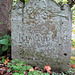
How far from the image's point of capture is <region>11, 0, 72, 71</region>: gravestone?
92.8 inches

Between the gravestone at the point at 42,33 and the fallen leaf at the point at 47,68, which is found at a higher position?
the gravestone at the point at 42,33

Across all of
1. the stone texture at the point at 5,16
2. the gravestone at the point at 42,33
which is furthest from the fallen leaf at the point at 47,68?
the stone texture at the point at 5,16

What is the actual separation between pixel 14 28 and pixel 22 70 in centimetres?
119

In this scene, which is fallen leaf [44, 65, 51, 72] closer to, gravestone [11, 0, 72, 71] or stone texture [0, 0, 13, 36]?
gravestone [11, 0, 72, 71]

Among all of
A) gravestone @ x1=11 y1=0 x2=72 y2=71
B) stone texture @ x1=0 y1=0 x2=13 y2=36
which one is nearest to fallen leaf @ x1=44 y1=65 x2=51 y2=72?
gravestone @ x1=11 y1=0 x2=72 y2=71

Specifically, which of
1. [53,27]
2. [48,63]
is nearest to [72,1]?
[53,27]

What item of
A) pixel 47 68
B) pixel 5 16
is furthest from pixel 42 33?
pixel 5 16

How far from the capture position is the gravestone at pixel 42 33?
7.73 ft

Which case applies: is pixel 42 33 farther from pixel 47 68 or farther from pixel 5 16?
pixel 5 16

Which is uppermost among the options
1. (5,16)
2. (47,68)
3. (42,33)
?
(5,16)

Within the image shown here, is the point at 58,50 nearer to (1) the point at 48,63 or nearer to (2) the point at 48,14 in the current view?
(1) the point at 48,63

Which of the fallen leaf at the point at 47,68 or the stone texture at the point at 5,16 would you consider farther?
the stone texture at the point at 5,16

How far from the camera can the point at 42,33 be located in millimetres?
2424

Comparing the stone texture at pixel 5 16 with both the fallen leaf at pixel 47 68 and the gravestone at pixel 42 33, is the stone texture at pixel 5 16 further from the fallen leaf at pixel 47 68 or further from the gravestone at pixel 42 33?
the fallen leaf at pixel 47 68
